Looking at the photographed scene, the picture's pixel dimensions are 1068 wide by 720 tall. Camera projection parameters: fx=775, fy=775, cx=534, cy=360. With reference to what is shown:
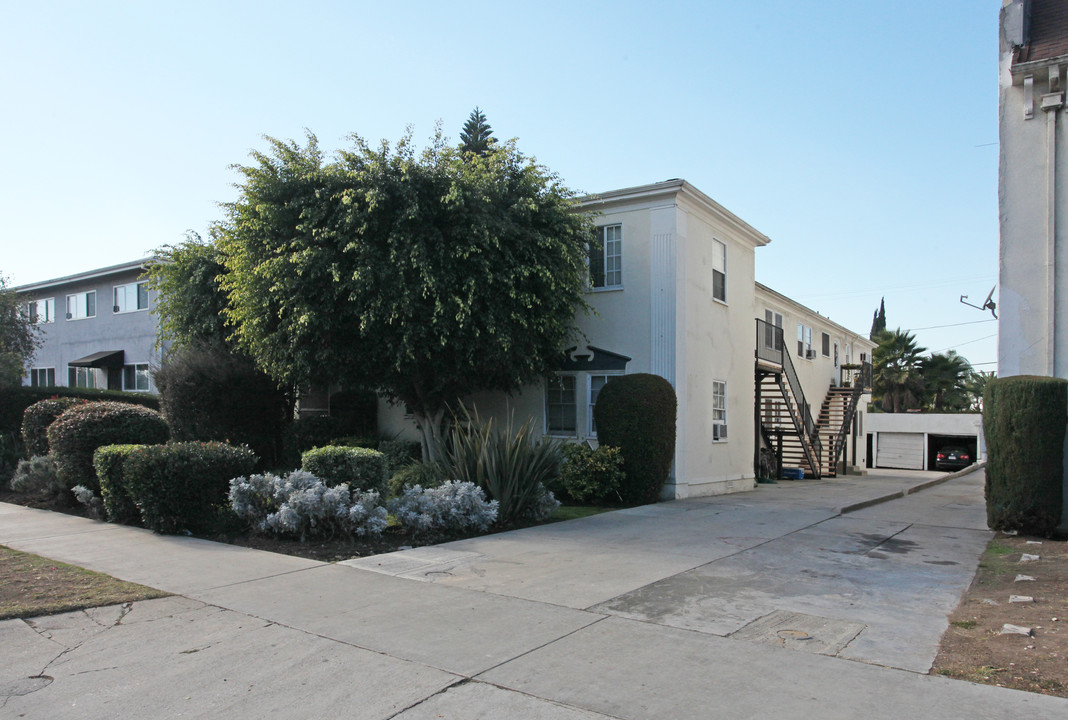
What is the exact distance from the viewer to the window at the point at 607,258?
17.2m

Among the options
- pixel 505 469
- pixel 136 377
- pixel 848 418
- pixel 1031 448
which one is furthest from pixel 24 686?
pixel 848 418

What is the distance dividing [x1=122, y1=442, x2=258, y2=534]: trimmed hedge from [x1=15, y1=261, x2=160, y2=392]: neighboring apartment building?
17.3 metres

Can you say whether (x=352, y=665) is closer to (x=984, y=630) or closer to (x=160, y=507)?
(x=984, y=630)

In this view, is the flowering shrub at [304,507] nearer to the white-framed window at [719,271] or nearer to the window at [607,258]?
the window at [607,258]

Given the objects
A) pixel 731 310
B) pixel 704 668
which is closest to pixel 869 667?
pixel 704 668

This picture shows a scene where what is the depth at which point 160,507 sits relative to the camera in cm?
1045

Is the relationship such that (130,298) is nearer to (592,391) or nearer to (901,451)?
(592,391)

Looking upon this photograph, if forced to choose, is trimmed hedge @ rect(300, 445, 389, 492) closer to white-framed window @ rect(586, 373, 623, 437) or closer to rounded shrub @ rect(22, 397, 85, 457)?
rounded shrub @ rect(22, 397, 85, 457)

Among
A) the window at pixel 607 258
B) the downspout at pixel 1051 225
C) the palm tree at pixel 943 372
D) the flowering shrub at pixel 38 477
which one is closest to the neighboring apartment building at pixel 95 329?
the flowering shrub at pixel 38 477

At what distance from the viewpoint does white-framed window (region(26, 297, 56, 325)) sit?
32250mm

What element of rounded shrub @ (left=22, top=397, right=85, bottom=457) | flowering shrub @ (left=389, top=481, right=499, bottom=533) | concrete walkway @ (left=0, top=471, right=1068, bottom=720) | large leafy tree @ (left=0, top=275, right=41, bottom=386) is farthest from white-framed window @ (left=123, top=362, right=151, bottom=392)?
flowering shrub @ (left=389, top=481, right=499, bottom=533)

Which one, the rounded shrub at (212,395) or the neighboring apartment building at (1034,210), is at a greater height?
the neighboring apartment building at (1034,210)

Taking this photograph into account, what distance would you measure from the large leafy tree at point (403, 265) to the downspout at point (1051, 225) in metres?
8.04

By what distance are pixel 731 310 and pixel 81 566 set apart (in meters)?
15.1
